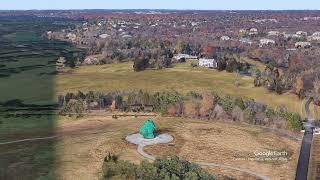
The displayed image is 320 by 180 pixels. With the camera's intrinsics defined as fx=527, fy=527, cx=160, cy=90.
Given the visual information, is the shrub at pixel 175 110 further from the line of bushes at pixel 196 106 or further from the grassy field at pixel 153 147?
the grassy field at pixel 153 147

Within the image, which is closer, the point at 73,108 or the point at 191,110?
the point at 191,110

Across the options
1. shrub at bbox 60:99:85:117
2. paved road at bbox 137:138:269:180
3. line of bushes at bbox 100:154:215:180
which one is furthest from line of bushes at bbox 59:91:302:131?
line of bushes at bbox 100:154:215:180

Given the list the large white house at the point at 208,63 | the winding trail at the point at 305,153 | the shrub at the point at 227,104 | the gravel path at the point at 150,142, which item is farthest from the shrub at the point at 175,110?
the large white house at the point at 208,63

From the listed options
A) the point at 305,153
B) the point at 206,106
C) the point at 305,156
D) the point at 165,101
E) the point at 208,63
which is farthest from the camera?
the point at 208,63

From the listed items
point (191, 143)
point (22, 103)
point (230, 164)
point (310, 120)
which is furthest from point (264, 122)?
point (22, 103)

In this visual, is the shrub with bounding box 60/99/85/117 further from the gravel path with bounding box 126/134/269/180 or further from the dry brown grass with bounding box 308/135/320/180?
the dry brown grass with bounding box 308/135/320/180

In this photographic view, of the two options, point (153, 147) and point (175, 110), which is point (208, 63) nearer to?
point (175, 110)

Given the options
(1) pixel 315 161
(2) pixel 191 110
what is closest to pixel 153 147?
(1) pixel 315 161
